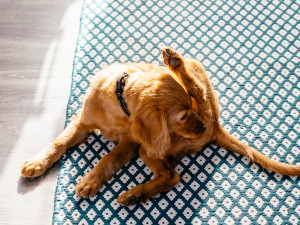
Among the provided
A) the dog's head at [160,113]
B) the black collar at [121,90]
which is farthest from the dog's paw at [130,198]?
the black collar at [121,90]

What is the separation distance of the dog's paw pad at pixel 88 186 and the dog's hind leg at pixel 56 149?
267mm

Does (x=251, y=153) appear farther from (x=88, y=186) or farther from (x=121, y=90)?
(x=88, y=186)

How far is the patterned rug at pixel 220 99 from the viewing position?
84.7 inches

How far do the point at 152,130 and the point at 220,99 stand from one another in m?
0.98

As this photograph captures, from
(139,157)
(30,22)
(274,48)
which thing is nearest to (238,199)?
(139,157)

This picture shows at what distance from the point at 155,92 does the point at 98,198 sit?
0.89 m

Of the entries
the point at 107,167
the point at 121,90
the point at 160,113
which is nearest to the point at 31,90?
the point at 107,167

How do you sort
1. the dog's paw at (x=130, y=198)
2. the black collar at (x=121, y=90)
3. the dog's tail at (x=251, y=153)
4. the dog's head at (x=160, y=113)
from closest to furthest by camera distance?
the dog's head at (x=160, y=113) → the black collar at (x=121, y=90) → the dog's paw at (x=130, y=198) → the dog's tail at (x=251, y=153)

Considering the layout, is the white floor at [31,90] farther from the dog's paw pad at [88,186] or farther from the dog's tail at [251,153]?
the dog's tail at [251,153]

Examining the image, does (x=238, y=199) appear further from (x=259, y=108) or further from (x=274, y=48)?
(x=274, y=48)

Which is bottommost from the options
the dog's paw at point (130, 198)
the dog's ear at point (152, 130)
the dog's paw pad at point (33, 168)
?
the dog's paw pad at point (33, 168)

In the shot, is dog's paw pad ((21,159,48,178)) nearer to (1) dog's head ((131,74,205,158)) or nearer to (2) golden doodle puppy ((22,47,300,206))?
(2) golden doodle puppy ((22,47,300,206))

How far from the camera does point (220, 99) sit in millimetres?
2600

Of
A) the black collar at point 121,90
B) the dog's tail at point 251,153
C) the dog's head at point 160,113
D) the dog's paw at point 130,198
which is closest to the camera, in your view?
the dog's head at point 160,113
